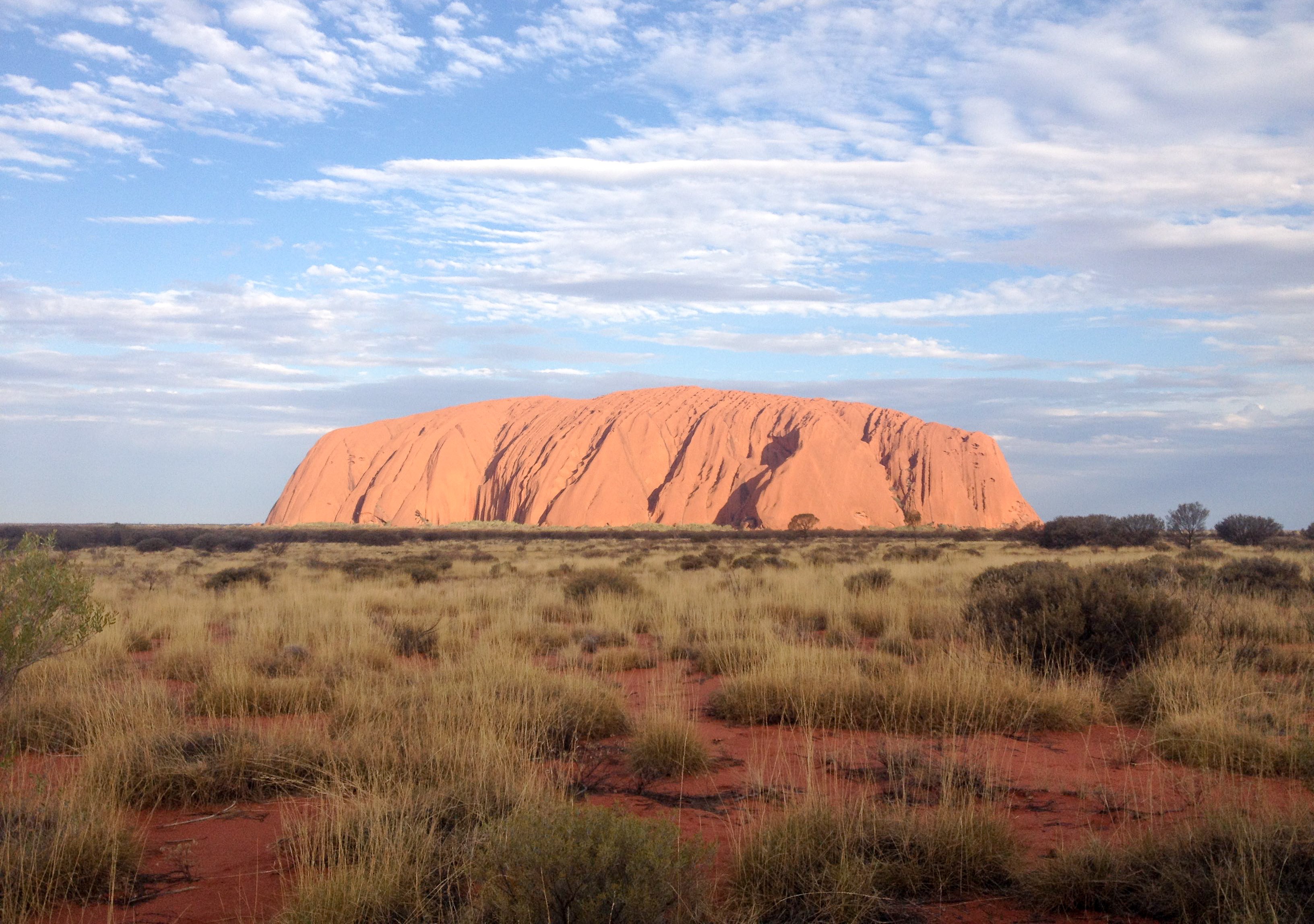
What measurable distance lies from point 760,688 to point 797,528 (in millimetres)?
59702

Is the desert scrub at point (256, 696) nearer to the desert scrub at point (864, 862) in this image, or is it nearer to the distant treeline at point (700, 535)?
the desert scrub at point (864, 862)

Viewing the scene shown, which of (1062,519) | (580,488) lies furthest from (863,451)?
(1062,519)

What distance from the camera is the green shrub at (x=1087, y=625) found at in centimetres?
718

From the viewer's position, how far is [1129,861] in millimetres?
3121

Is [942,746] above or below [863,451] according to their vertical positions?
below

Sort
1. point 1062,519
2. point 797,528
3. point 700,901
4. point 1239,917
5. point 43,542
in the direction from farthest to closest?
1. point 797,528
2. point 1062,519
3. point 43,542
4. point 700,901
5. point 1239,917

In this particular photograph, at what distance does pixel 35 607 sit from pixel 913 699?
17.5 ft

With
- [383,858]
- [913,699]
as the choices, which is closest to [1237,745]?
[913,699]

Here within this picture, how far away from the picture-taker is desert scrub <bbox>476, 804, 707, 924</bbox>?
2.47 m

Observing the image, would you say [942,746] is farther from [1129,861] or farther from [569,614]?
[569,614]

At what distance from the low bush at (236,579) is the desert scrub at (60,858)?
12389 millimetres

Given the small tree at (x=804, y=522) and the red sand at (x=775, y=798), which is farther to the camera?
the small tree at (x=804, y=522)

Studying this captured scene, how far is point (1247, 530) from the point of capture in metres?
34.7

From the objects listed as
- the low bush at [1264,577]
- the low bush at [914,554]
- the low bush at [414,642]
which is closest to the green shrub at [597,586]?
the low bush at [414,642]
